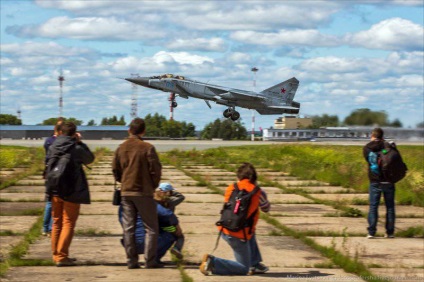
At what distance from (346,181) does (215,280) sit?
15.1 m

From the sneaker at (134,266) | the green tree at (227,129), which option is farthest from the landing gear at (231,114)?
the sneaker at (134,266)

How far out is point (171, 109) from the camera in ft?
79.5

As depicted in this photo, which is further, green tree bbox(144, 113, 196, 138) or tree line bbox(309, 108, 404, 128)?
green tree bbox(144, 113, 196, 138)

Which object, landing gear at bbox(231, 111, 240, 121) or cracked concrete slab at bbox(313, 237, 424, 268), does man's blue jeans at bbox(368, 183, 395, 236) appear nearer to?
cracked concrete slab at bbox(313, 237, 424, 268)

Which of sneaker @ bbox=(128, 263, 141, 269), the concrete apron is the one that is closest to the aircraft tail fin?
the concrete apron

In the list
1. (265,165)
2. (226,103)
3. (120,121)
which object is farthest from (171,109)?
(120,121)

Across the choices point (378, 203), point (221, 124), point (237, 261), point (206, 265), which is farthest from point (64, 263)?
point (221, 124)

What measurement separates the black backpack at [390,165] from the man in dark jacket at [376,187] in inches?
2.9

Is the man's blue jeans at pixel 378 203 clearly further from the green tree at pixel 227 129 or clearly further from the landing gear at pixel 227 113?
the green tree at pixel 227 129

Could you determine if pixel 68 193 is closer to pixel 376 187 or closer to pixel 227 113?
pixel 376 187

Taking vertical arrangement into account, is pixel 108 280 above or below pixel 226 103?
below

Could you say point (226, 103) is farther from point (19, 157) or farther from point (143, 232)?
point (143, 232)

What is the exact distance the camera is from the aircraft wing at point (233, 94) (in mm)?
29984

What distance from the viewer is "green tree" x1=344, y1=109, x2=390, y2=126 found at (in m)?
14.0
